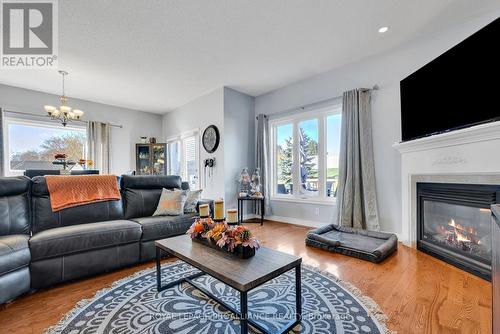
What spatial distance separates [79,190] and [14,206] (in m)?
0.52

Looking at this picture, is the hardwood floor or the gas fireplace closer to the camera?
the hardwood floor

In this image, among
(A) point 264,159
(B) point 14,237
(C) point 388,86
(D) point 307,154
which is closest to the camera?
(B) point 14,237

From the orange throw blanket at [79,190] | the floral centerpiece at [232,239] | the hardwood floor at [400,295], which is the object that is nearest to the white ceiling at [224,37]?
the orange throw blanket at [79,190]

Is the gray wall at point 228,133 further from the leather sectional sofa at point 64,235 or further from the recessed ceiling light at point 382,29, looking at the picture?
the recessed ceiling light at point 382,29

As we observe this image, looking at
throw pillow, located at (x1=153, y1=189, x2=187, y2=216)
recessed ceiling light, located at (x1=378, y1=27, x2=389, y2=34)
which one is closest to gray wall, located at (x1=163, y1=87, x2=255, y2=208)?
throw pillow, located at (x1=153, y1=189, x2=187, y2=216)

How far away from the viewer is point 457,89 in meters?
2.29

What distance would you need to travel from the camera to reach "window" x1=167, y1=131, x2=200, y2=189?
5270 mm

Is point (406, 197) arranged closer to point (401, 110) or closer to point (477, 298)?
point (401, 110)

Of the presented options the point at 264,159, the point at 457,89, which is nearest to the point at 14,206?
the point at 264,159

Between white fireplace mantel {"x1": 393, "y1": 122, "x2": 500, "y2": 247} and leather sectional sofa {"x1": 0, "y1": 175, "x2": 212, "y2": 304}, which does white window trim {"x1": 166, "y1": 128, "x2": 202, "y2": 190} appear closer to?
leather sectional sofa {"x1": 0, "y1": 175, "x2": 212, "y2": 304}

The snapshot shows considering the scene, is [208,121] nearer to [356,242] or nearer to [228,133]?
[228,133]

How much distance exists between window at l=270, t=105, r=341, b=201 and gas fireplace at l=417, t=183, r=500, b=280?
4.36ft

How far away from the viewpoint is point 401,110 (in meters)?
2.98

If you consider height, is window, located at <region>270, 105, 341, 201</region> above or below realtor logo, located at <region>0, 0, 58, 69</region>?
below
